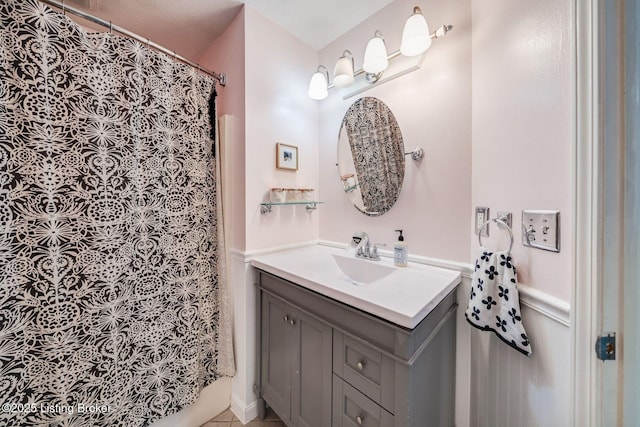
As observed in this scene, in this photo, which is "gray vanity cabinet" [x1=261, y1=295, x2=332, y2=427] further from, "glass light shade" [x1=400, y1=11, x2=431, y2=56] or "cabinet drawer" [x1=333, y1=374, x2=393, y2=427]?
"glass light shade" [x1=400, y1=11, x2=431, y2=56]

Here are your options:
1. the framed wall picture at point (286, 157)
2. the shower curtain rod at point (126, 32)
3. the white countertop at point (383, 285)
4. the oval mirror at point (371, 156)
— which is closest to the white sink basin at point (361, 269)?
the white countertop at point (383, 285)

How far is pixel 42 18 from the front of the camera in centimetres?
84

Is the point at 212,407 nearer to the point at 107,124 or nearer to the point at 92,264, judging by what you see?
the point at 92,264

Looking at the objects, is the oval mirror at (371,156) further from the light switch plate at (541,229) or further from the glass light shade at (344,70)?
the light switch plate at (541,229)

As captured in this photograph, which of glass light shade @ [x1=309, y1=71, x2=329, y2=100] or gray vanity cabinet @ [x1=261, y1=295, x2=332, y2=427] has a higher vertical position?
glass light shade @ [x1=309, y1=71, x2=329, y2=100]

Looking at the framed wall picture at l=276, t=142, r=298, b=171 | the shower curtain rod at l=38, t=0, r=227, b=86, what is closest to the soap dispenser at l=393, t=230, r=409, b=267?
the framed wall picture at l=276, t=142, r=298, b=171

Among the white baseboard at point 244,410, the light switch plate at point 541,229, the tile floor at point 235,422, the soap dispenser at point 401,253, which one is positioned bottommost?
the tile floor at point 235,422

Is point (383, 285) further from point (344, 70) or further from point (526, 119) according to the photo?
point (344, 70)

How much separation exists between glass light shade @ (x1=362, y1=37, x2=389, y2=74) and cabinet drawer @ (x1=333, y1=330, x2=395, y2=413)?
4.17ft

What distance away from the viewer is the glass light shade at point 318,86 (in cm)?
144

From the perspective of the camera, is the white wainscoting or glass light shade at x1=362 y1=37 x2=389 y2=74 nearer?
the white wainscoting

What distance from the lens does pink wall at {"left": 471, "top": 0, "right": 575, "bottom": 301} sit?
25.9 inches

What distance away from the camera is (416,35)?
101cm

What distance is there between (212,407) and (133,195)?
1.27 meters
